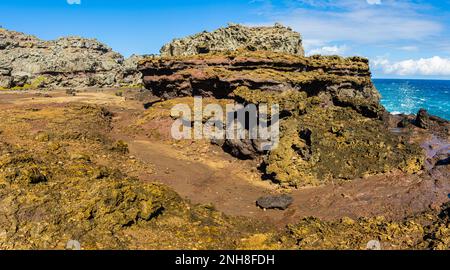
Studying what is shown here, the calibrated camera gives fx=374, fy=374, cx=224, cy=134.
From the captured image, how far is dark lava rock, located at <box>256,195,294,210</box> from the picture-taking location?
44.8 ft

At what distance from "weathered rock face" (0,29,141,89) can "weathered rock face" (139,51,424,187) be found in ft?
82.5

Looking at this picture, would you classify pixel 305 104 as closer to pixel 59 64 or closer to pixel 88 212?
pixel 88 212

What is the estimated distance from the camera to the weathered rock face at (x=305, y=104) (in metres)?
16.3

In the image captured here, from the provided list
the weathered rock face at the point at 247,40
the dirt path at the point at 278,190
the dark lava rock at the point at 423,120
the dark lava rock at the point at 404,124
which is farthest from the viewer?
the weathered rock face at the point at 247,40

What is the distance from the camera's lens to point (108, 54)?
61.7 m

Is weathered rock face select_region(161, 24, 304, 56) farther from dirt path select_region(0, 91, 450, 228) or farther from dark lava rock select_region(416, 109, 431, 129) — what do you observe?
dirt path select_region(0, 91, 450, 228)

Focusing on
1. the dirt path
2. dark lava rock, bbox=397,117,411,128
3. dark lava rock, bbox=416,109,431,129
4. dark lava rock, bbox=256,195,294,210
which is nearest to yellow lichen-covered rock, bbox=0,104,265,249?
dark lava rock, bbox=256,195,294,210

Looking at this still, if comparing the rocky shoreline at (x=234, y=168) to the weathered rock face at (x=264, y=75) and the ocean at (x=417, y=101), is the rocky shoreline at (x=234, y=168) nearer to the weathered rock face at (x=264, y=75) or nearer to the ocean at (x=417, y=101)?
the weathered rock face at (x=264, y=75)

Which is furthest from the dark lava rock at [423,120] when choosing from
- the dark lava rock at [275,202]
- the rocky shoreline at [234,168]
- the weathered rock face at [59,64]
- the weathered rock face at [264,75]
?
the weathered rock face at [59,64]

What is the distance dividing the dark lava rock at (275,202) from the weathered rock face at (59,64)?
3961cm
